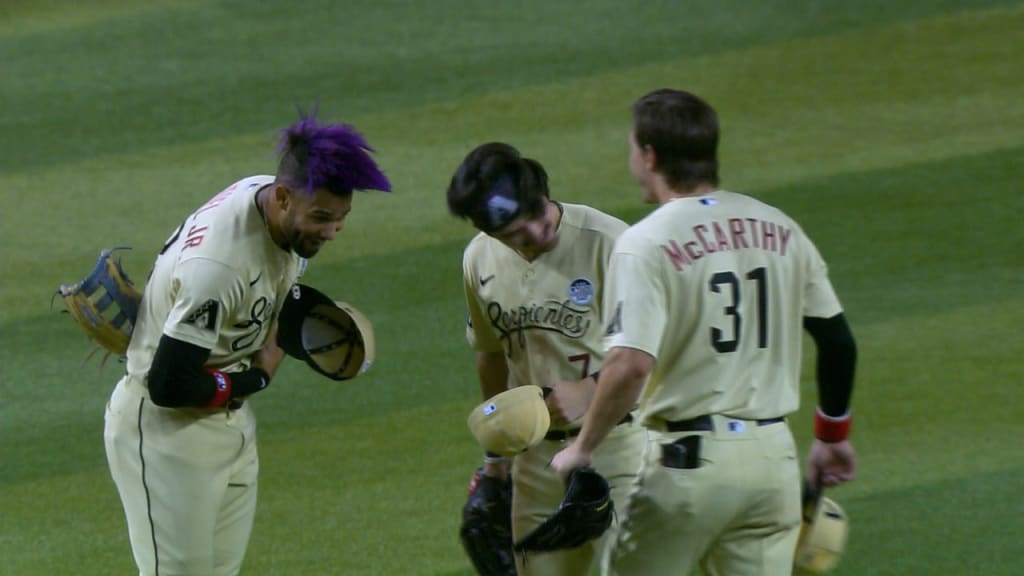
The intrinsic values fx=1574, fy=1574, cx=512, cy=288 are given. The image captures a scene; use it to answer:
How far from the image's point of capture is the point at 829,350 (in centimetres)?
443

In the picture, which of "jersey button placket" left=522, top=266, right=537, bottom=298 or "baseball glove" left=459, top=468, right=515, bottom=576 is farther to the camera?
"baseball glove" left=459, top=468, right=515, bottom=576

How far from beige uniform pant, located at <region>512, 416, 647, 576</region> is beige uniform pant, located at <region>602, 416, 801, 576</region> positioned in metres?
0.65

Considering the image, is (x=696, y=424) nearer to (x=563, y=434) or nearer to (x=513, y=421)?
(x=513, y=421)

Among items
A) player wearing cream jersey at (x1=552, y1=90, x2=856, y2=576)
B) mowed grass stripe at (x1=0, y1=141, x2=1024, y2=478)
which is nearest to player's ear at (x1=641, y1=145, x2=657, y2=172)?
player wearing cream jersey at (x1=552, y1=90, x2=856, y2=576)

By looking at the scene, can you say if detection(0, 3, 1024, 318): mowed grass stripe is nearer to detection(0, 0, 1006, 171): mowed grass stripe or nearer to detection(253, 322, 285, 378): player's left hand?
detection(0, 0, 1006, 171): mowed grass stripe

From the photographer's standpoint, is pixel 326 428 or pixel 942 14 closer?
pixel 326 428

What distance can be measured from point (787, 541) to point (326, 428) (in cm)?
430

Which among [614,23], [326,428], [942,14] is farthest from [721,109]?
[326,428]

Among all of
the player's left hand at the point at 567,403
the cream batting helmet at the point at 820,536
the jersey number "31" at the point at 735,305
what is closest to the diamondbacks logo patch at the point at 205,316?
the player's left hand at the point at 567,403

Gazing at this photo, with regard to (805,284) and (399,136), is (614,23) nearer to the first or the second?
(399,136)

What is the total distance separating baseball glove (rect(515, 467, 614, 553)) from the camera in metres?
4.29

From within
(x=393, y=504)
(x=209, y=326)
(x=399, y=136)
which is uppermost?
(x=209, y=326)

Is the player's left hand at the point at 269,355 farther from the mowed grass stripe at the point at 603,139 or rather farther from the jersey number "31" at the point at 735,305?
the mowed grass stripe at the point at 603,139

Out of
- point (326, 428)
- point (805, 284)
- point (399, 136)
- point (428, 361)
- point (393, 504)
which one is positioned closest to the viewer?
point (805, 284)
